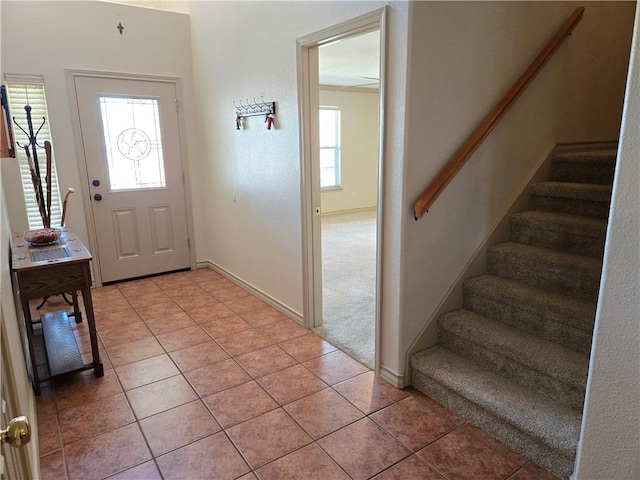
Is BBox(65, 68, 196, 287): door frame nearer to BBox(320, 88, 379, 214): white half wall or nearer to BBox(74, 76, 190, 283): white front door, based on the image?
BBox(74, 76, 190, 283): white front door

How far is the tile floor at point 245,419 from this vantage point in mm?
1871

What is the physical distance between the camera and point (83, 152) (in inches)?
156

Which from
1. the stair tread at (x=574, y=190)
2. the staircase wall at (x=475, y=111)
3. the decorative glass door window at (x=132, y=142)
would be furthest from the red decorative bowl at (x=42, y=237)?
the stair tread at (x=574, y=190)

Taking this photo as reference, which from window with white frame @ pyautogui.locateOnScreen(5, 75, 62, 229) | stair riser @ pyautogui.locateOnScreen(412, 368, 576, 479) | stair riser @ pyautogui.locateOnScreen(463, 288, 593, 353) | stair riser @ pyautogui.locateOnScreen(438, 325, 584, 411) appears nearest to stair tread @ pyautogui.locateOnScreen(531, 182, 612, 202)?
stair riser @ pyautogui.locateOnScreen(463, 288, 593, 353)

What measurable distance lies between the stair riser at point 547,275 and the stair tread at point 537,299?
0.03 m

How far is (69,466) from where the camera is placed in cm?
189

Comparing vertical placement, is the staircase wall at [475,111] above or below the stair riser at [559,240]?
above

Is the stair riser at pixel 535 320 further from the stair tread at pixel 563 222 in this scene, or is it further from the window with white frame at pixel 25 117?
the window with white frame at pixel 25 117

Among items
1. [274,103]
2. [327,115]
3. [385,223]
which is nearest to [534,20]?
[385,223]

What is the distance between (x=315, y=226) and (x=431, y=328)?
1110 millimetres

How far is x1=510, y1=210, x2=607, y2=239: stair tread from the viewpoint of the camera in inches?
93.7

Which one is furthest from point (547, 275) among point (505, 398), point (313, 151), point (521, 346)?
point (313, 151)

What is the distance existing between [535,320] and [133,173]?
384 cm

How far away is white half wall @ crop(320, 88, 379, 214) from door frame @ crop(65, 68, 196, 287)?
403 centimetres
